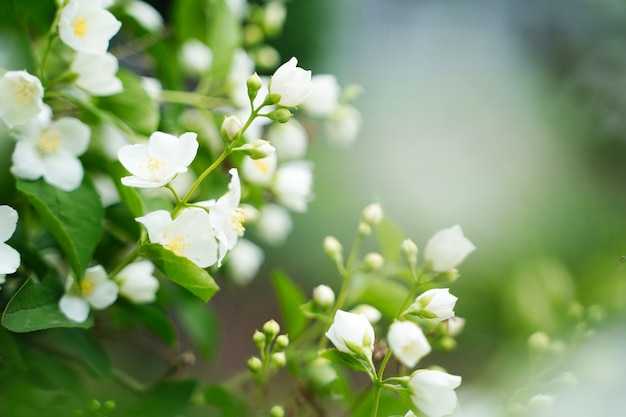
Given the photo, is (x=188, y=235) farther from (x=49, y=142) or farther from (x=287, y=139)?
(x=287, y=139)

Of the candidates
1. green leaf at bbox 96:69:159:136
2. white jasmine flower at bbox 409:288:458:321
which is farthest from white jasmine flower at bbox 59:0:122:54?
white jasmine flower at bbox 409:288:458:321

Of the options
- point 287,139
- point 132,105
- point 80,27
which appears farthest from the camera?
point 287,139

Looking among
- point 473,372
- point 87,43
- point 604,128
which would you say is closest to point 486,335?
point 473,372

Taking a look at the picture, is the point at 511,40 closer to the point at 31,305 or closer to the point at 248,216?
the point at 248,216

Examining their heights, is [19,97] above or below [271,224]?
below

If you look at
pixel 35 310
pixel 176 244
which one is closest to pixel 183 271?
pixel 176 244

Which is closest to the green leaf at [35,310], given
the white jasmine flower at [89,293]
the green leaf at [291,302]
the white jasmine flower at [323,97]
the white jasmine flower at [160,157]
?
the white jasmine flower at [89,293]

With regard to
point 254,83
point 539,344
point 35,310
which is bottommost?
point 35,310

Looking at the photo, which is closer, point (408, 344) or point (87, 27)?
point (408, 344)
